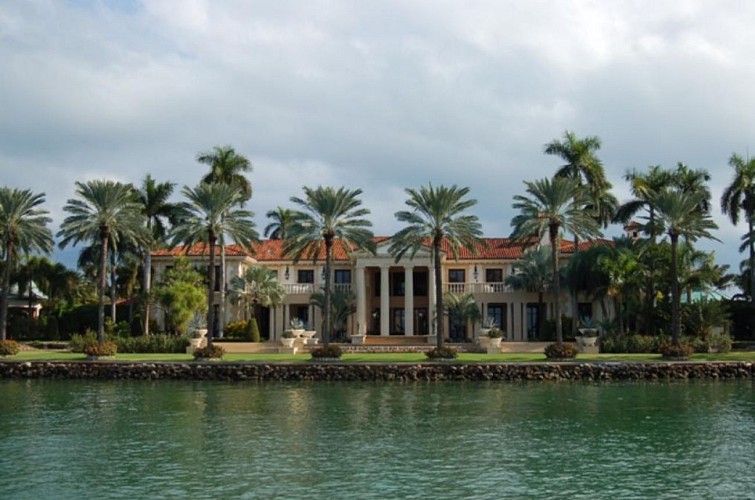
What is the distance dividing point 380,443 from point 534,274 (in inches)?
1546

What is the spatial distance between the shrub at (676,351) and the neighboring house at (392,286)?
15.3 metres

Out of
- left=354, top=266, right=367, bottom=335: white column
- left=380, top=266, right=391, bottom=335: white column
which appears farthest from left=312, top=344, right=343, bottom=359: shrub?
left=380, top=266, right=391, bottom=335: white column

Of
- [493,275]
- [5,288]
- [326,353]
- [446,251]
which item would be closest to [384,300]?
[446,251]

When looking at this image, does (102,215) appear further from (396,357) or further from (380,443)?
(380,443)

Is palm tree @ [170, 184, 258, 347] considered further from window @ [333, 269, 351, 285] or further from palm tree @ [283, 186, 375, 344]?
window @ [333, 269, 351, 285]

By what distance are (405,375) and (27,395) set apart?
19013 mm

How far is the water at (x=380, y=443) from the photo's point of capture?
18.7 metres

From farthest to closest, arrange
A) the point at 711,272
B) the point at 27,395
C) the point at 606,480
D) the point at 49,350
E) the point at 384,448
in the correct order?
the point at 49,350
the point at 711,272
the point at 27,395
the point at 384,448
the point at 606,480

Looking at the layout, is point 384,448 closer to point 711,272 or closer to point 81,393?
point 81,393

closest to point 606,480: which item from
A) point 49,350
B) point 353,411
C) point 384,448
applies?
point 384,448

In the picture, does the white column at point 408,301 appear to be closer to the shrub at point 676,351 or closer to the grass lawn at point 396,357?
the grass lawn at point 396,357

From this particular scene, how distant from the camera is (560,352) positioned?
47.1m

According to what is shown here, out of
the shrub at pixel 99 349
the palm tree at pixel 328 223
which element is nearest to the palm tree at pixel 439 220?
the palm tree at pixel 328 223

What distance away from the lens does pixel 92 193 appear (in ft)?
171
